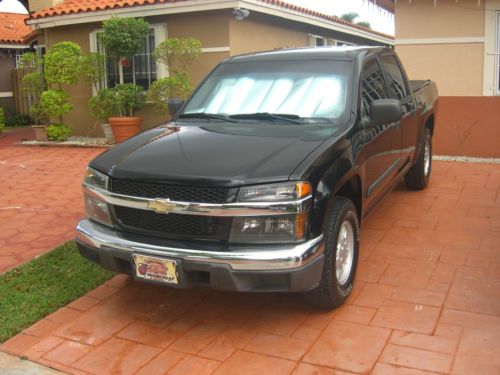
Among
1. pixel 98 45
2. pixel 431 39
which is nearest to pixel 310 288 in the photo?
pixel 431 39

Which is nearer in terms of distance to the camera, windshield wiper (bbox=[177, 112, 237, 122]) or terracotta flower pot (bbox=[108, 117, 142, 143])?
windshield wiper (bbox=[177, 112, 237, 122])

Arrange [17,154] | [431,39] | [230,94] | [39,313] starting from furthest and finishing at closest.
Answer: [17,154] < [431,39] < [230,94] < [39,313]

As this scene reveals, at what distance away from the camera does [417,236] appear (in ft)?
18.2

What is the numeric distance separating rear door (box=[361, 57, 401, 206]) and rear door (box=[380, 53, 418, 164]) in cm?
24

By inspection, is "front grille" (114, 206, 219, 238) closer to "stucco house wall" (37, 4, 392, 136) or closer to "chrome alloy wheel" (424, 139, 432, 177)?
"chrome alloy wheel" (424, 139, 432, 177)

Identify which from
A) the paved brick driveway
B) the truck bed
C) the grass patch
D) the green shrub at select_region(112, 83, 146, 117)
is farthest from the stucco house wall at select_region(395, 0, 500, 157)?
the grass patch

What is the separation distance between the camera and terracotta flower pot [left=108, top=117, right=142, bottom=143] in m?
12.1

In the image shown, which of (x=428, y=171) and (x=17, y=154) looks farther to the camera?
(x=17, y=154)

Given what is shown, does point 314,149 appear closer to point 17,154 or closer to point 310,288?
point 310,288

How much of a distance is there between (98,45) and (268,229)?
36.7ft

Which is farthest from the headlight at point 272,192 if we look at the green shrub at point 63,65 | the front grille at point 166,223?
the green shrub at point 63,65

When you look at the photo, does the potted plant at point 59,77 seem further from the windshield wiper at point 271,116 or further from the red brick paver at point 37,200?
the windshield wiper at point 271,116

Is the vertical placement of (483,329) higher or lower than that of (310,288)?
lower

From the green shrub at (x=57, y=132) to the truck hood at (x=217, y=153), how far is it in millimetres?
9440
